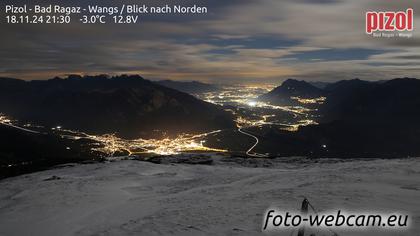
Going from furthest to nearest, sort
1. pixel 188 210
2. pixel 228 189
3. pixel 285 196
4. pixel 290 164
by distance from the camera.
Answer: pixel 290 164 → pixel 228 189 → pixel 285 196 → pixel 188 210

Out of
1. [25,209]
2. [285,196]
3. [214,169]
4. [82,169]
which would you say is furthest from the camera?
[82,169]

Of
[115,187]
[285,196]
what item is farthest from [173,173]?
[285,196]

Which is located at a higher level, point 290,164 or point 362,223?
point 362,223

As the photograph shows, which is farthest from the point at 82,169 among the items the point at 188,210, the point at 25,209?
the point at 188,210

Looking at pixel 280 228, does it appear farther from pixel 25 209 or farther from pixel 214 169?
pixel 214 169

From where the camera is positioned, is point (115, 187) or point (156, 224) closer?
point (156, 224)

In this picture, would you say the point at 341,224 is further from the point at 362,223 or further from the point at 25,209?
the point at 25,209
